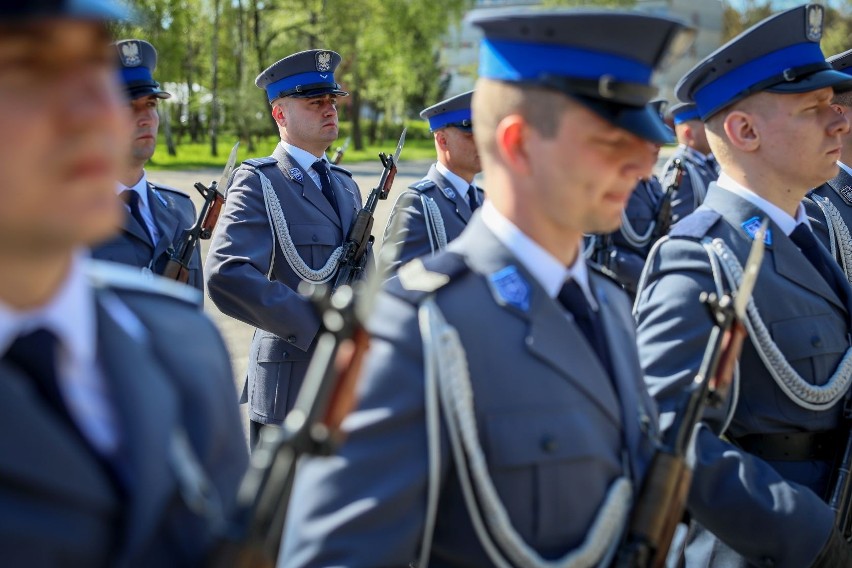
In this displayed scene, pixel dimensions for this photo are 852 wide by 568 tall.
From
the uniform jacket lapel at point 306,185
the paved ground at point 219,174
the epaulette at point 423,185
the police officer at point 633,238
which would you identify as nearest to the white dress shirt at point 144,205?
the paved ground at point 219,174

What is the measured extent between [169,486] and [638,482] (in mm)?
1062

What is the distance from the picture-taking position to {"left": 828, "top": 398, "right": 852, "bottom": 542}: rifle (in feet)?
9.09

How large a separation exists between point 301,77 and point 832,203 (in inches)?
109

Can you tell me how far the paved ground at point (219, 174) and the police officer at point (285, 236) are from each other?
266 millimetres

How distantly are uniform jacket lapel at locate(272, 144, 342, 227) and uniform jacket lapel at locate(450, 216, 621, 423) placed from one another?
3028 millimetres

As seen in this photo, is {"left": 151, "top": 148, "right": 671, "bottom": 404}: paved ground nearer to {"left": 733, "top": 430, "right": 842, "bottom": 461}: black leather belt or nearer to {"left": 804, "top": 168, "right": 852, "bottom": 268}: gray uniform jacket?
{"left": 733, "top": 430, "right": 842, "bottom": 461}: black leather belt

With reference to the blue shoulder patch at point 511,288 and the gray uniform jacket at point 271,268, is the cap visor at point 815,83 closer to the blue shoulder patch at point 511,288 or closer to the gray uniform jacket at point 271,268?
the blue shoulder patch at point 511,288

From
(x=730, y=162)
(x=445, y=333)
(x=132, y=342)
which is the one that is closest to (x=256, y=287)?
(x=730, y=162)

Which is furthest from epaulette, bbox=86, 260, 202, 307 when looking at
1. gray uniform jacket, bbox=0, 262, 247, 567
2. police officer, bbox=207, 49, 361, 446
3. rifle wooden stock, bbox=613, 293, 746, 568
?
police officer, bbox=207, 49, 361, 446

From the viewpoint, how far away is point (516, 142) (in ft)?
6.66

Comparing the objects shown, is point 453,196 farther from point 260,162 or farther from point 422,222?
point 260,162

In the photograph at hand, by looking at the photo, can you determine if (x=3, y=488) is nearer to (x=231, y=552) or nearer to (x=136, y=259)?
(x=231, y=552)

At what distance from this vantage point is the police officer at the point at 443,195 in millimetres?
5141

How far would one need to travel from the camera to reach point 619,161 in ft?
6.55
